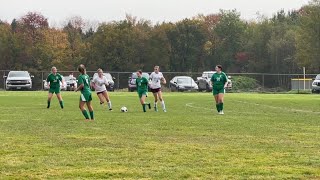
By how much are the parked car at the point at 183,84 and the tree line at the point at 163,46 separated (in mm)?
19528

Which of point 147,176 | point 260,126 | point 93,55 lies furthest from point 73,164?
point 93,55

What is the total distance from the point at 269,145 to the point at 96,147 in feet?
11.5

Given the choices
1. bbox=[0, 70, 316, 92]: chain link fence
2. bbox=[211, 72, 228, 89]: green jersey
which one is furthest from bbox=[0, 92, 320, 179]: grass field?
bbox=[0, 70, 316, 92]: chain link fence

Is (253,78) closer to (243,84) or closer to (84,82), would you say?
(243,84)

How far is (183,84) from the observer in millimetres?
60500

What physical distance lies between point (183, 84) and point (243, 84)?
7.87 meters

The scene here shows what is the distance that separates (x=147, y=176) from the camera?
8750 millimetres

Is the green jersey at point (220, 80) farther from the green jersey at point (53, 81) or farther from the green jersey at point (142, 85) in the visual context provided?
the green jersey at point (53, 81)

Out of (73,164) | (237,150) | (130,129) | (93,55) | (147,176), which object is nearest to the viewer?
(147,176)

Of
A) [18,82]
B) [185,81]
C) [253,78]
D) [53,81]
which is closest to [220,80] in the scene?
[53,81]

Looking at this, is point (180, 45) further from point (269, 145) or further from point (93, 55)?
point (269, 145)

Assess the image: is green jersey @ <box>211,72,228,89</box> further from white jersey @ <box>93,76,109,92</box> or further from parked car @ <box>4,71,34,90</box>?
parked car @ <box>4,71,34,90</box>

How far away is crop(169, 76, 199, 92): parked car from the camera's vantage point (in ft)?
198

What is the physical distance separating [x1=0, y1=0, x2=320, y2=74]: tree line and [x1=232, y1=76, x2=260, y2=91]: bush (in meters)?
11.2
